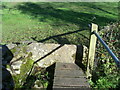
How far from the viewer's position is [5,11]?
39.4 feet

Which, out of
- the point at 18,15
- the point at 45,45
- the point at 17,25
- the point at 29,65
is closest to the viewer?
the point at 29,65

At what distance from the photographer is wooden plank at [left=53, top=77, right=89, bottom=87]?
11.0 ft

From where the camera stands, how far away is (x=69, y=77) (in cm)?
363

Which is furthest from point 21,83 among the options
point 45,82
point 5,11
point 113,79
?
point 5,11

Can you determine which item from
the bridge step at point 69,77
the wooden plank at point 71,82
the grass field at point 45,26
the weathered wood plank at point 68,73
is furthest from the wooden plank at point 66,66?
the grass field at point 45,26

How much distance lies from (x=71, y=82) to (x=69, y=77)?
7.9 inches

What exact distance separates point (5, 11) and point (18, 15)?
1283 mm

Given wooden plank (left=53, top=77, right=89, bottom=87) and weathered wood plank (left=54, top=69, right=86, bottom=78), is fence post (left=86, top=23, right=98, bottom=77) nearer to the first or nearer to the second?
weathered wood plank (left=54, top=69, right=86, bottom=78)

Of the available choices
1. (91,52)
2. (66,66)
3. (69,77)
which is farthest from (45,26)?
(69,77)

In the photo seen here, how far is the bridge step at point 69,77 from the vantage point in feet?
11.0

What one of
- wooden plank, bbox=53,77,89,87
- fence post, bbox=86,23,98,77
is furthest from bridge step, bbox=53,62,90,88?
fence post, bbox=86,23,98,77

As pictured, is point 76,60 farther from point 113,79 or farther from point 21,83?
point 21,83

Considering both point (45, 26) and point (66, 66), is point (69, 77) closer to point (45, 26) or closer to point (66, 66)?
point (66, 66)

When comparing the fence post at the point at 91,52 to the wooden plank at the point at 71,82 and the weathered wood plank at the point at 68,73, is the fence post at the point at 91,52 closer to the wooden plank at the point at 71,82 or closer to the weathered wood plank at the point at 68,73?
the weathered wood plank at the point at 68,73
